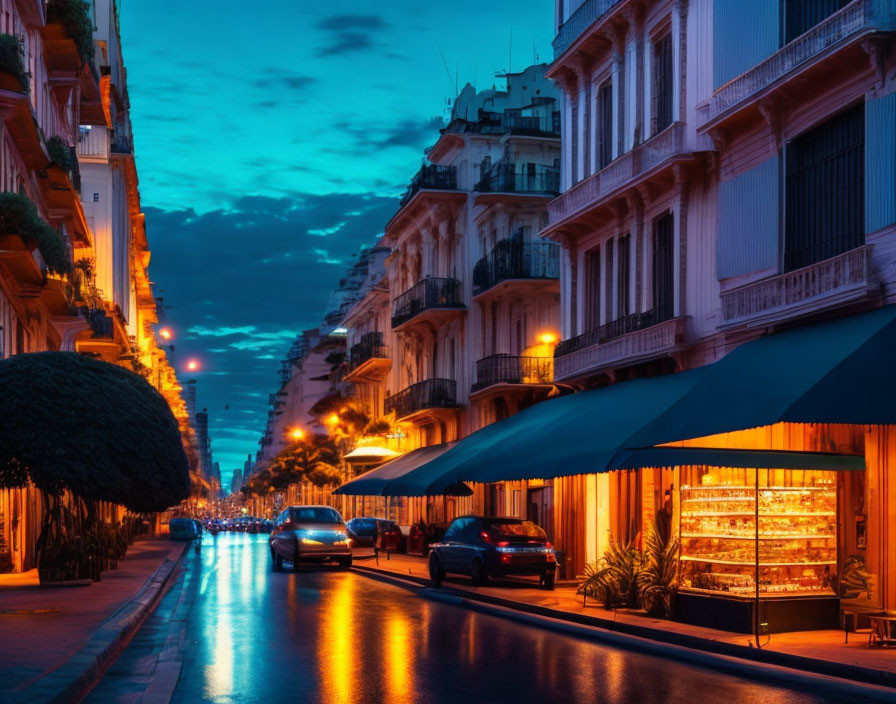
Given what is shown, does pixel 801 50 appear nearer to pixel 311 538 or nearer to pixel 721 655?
pixel 721 655

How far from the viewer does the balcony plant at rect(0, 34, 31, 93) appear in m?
25.7

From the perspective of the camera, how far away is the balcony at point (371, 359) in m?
65.4

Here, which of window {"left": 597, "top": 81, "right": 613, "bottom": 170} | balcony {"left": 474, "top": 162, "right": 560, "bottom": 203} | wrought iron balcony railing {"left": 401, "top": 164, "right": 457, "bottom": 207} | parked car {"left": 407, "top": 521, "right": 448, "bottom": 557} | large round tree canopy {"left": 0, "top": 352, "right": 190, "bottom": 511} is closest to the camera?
large round tree canopy {"left": 0, "top": 352, "right": 190, "bottom": 511}

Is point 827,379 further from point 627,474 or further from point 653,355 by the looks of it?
point 627,474

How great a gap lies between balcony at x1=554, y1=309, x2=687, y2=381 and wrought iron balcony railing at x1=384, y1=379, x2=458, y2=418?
18885 mm

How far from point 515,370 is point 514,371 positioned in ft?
0.15

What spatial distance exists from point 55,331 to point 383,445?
73.3ft

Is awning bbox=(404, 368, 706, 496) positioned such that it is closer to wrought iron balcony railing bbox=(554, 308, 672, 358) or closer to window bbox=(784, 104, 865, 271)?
wrought iron balcony railing bbox=(554, 308, 672, 358)

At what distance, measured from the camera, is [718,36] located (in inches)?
915

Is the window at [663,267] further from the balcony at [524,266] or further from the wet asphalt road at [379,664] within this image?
the balcony at [524,266]

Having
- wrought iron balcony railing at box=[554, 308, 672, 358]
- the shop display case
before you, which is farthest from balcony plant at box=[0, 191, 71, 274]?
the shop display case

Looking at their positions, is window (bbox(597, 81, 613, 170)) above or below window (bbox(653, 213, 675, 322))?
above

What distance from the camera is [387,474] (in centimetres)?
4459

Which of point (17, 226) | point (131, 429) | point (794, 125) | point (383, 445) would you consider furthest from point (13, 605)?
point (383, 445)
